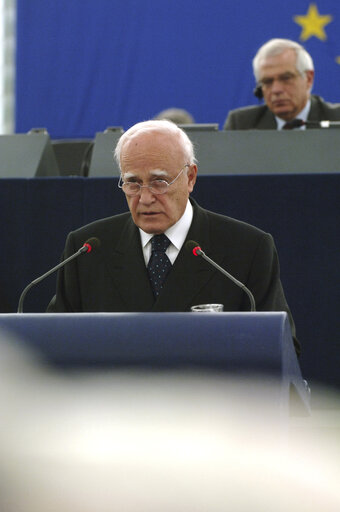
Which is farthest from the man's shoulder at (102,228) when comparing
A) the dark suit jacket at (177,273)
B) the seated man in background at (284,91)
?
the seated man in background at (284,91)

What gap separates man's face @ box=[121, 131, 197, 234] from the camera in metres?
2.88

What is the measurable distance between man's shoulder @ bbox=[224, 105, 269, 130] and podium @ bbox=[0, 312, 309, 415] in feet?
10.6

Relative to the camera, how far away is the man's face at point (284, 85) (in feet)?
15.7

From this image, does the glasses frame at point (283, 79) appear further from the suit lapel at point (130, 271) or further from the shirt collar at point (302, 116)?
the suit lapel at point (130, 271)

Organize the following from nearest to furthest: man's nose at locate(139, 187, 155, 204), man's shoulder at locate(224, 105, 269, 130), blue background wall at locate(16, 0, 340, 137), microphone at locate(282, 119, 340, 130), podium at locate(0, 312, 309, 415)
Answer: podium at locate(0, 312, 309, 415) → man's nose at locate(139, 187, 155, 204) → microphone at locate(282, 119, 340, 130) → man's shoulder at locate(224, 105, 269, 130) → blue background wall at locate(16, 0, 340, 137)

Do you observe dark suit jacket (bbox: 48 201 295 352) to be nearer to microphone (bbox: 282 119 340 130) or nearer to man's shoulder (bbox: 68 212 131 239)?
man's shoulder (bbox: 68 212 131 239)

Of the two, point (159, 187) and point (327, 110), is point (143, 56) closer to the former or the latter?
point (327, 110)

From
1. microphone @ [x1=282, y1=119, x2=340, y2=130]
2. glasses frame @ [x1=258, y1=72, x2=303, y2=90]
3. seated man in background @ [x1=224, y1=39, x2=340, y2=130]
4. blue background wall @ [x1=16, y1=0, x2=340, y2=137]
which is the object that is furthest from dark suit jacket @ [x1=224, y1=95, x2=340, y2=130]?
blue background wall @ [x1=16, y1=0, x2=340, y2=137]

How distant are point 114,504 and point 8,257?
2.27m

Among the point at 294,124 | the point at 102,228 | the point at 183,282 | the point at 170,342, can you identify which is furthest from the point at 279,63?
the point at 170,342

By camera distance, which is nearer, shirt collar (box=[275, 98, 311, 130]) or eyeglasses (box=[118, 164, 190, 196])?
eyeglasses (box=[118, 164, 190, 196])

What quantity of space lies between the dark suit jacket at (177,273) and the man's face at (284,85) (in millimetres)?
1888

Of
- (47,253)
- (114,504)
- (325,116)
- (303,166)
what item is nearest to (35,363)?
(114,504)

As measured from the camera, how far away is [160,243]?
2.90 m
